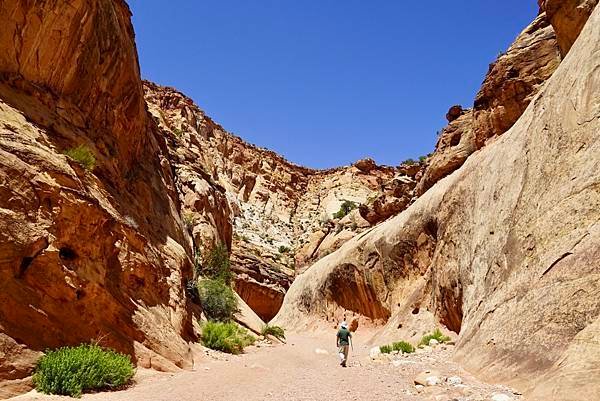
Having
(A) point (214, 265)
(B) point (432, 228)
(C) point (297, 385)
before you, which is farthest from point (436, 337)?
(A) point (214, 265)

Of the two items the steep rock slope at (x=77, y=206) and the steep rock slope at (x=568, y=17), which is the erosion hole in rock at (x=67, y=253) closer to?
the steep rock slope at (x=77, y=206)

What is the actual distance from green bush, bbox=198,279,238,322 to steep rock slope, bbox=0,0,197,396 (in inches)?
176

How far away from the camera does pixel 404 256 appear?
81.9ft

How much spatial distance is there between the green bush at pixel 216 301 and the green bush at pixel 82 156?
10769 mm

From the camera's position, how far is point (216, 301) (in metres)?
22.5

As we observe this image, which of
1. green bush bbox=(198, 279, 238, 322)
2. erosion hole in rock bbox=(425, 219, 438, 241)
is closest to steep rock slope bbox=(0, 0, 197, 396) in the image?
green bush bbox=(198, 279, 238, 322)

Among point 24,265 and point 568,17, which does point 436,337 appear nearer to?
point 568,17

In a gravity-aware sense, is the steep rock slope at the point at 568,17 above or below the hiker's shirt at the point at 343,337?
above

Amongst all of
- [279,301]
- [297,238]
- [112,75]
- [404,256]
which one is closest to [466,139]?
[404,256]

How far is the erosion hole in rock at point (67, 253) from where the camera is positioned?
10152 mm

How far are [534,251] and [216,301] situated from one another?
1667cm

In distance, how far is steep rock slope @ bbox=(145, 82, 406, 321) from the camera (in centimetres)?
3388

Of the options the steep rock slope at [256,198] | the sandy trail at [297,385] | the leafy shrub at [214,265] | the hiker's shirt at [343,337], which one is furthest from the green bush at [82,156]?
the leafy shrub at [214,265]

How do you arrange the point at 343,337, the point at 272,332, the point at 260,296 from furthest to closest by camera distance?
the point at 260,296
the point at 272,332
the point at 343,337
